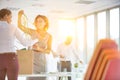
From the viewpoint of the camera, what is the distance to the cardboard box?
3.99m

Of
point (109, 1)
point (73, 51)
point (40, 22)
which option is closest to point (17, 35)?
point (40, 22)

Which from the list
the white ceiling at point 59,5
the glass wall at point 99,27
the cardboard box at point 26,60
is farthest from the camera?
the glass wall at point 99,27

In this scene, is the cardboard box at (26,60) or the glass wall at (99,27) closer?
the cardboard box at (26,60)

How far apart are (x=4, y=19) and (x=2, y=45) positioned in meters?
0.22

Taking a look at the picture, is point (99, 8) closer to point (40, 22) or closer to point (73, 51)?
point (73, 51)

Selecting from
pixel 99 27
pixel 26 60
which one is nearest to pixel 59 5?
pixel 99 27

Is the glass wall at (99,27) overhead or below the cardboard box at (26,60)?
overhead

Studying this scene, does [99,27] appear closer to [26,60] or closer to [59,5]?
[59,5]

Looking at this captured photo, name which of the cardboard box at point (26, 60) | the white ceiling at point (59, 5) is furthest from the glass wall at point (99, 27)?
the cardboard box at point (26, 60)

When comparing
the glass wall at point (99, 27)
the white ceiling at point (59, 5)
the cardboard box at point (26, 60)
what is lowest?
the cardboard box at point (26, 60)

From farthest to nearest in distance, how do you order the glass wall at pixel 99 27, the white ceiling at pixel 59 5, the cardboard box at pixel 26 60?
the glass wall at pixel 99 27
the white ceiling at pixel 59 5
the cardboard box at pixel 26 60

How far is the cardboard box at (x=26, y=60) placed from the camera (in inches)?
157

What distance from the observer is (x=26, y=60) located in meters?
4.08

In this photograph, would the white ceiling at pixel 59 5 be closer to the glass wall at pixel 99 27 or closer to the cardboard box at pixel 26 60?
the glass wall at pixel 99 27
